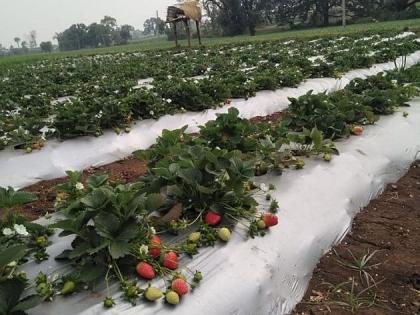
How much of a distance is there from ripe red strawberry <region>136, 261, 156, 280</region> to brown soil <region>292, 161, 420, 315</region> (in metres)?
0.88

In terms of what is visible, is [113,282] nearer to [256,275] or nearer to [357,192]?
[256,275]

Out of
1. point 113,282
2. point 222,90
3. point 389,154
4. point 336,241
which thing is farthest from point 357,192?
point 222,90

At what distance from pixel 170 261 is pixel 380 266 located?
1.38 meters

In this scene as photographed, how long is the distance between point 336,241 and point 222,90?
433 centimetres

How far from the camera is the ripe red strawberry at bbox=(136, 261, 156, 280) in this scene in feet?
6.59

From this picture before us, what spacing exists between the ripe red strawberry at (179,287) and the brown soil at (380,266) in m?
0.73

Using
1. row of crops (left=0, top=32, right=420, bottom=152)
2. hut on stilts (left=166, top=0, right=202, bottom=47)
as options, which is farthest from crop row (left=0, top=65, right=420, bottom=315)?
hut on stilts (left=166, top=0, right=202, bottom=47)

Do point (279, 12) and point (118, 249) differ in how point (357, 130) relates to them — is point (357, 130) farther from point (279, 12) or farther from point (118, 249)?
point (279, 12)

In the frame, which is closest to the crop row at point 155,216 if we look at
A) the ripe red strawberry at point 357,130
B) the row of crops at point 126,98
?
the ripe red strawberry at point 357,130

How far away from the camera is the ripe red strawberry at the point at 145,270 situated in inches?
79.1

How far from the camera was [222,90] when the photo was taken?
22.5 feet

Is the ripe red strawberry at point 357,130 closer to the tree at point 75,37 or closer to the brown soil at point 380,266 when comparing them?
the brown soil at point 380,266

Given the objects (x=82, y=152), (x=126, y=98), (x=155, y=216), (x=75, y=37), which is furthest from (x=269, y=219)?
(x=75, y=37)

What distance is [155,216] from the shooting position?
2516 millimetres
